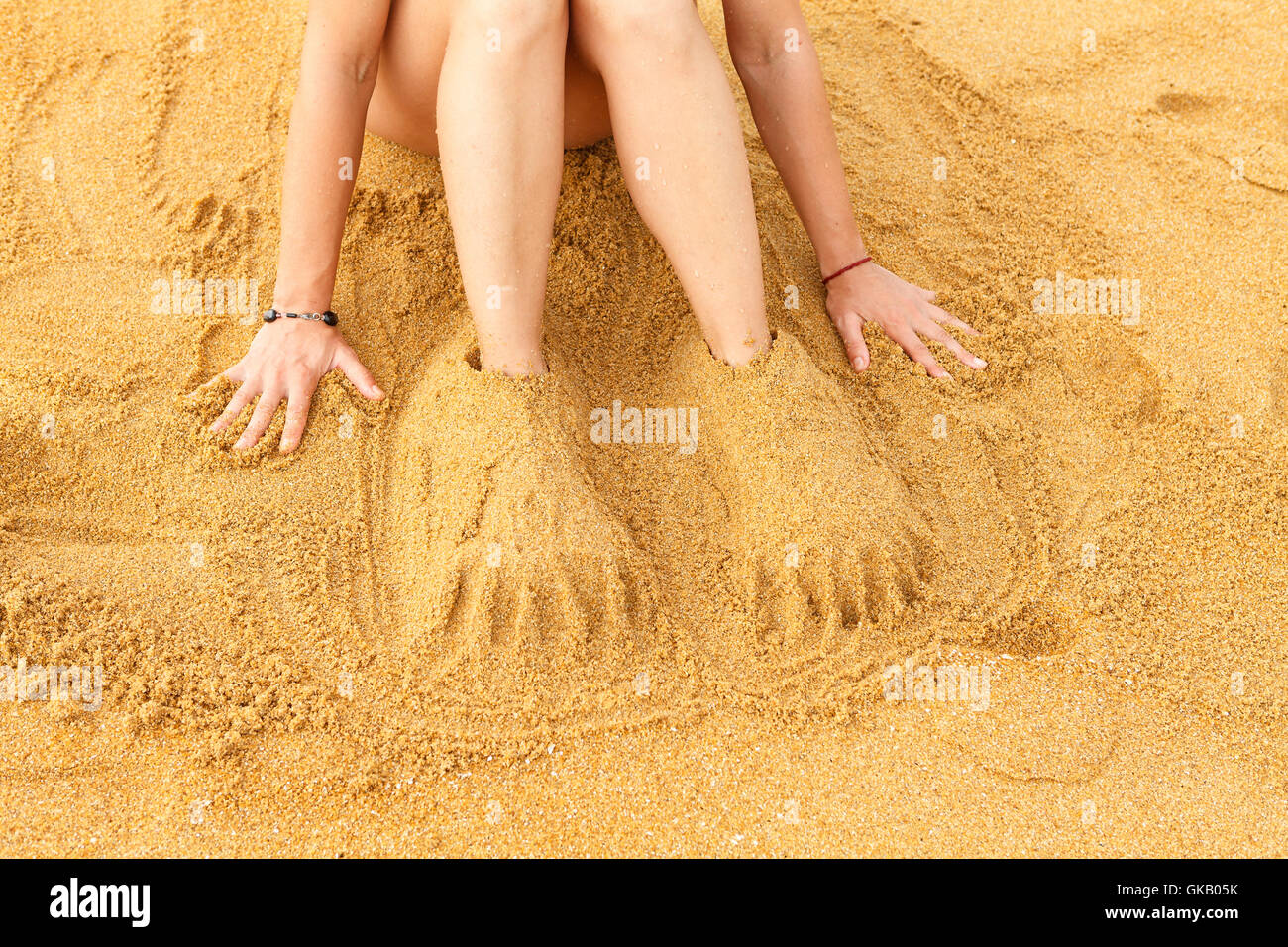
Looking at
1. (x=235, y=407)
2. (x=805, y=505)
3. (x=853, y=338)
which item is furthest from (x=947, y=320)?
(x=235, y=407)

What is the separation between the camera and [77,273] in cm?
206

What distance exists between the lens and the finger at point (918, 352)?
6.38 feet

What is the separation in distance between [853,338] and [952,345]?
18 cm

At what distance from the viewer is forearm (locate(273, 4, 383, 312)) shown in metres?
1.77

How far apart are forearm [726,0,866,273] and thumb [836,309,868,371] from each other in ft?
0.39

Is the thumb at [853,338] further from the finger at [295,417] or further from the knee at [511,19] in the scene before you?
the finger at [295,417]

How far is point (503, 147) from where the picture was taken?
1.61 meters

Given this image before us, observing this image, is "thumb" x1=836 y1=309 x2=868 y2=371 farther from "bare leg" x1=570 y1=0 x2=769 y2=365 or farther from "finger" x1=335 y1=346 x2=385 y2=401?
"finger" x1=335 y1=346 x2=385 y2=401

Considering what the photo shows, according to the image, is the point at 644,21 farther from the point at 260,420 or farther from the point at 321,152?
the point at 260,420

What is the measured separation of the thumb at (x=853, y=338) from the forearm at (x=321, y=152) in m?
0.91

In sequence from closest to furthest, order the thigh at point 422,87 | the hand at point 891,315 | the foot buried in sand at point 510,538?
the foot buried in sand at point 510,538, the thigh at point 422,87, the hand at point 891,315

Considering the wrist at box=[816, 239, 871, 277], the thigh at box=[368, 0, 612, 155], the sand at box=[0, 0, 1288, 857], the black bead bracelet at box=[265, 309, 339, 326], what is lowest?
the sand at box=[0, 0, 1288, 857]

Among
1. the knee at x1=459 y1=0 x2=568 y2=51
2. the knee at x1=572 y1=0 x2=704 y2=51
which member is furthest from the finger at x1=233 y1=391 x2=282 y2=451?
the knee at x1=572 y1=0 x2=704 y2=51

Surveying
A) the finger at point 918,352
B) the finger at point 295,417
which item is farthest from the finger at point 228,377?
the finger at point 918,352
